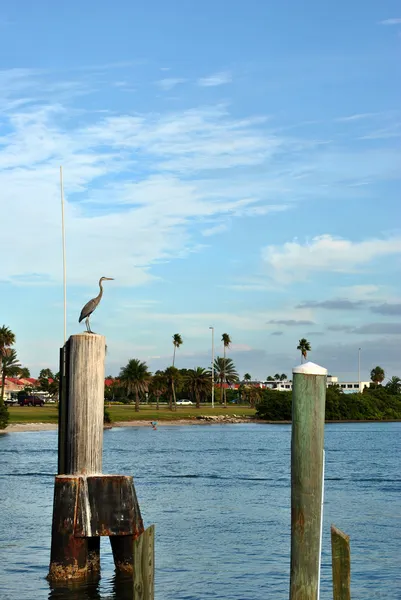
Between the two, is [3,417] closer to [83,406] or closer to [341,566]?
[83,406]

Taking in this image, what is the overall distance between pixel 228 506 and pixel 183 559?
1326 cm

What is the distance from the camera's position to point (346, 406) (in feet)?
556

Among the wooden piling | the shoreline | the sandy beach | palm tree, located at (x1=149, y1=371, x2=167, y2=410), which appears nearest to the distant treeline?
the shoreline

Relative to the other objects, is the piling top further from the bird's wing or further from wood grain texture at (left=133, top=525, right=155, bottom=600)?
the bird's wing

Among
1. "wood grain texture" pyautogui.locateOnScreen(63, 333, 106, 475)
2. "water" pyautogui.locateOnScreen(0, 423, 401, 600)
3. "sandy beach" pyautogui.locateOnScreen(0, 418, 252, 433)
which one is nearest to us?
"wood grain texture" pyautogui.locateOnScreen(63, 333, 106, 475)

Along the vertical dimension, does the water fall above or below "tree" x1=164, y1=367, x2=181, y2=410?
below

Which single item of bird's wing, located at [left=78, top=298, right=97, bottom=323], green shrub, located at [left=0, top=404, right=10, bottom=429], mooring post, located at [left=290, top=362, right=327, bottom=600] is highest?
bird's wing, located at [left=78, top=298, right=97, bottom=323]

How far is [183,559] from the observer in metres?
21.7

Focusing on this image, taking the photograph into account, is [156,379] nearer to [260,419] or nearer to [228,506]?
[260,419]

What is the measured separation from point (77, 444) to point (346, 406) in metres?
159

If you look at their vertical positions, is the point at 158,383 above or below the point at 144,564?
below

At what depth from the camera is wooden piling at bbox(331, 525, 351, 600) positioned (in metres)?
9.20

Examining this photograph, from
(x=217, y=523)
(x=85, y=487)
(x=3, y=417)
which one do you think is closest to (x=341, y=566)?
(x=85, y=487)

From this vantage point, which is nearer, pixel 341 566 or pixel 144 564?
pixel 341 566
